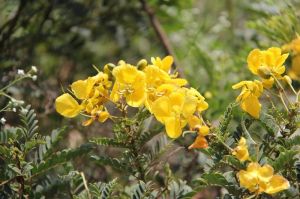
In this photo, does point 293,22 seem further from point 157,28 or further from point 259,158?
point 259,158

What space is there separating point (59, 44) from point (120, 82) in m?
1.25

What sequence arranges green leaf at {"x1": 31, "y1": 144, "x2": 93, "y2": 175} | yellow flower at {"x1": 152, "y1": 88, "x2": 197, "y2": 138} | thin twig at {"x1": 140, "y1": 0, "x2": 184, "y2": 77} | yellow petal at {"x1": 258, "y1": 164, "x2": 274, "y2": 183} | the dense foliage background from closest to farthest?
yellow petal at {"x1": 258, "y1": 164, "x2": 274, "y2": 183}, yellow flower at {"x1": 152, "y1": 88, "x2": 197, "y2": 138}, green leaf at {"x1": 31, "y1": 144, "x2": 93, "y2": 175}, the dense foliage background, thin twig at {"x1": 140, "y1": 0, "x2": 184, "y2": 77}

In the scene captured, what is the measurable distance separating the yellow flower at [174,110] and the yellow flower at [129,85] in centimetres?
4

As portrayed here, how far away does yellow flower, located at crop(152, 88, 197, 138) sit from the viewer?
1.21m

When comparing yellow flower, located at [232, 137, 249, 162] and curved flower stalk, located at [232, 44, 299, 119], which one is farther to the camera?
curved flower stalk, located at [232, 44, 299, 119]

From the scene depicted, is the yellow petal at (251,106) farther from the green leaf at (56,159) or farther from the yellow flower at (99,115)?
the green leaf at (56,159)

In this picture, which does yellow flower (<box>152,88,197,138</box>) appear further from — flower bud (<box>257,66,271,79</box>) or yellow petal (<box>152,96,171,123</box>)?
flower bud (<box>257,66,271,79</box>)

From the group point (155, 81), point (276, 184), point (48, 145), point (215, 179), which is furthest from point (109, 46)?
point (276, 184)

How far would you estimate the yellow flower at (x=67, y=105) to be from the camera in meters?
1.30

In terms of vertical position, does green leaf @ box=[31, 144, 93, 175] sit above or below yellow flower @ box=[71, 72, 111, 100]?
below

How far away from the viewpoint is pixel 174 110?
3.95ft

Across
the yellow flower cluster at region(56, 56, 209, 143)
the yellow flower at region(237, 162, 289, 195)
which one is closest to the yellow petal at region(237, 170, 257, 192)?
the yellow flower at region(237, 162, 289, 195)

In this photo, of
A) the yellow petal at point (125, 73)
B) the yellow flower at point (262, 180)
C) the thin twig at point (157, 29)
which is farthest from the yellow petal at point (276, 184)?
the thin twig at point (157, 29)

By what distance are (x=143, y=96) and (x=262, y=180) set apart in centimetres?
28
